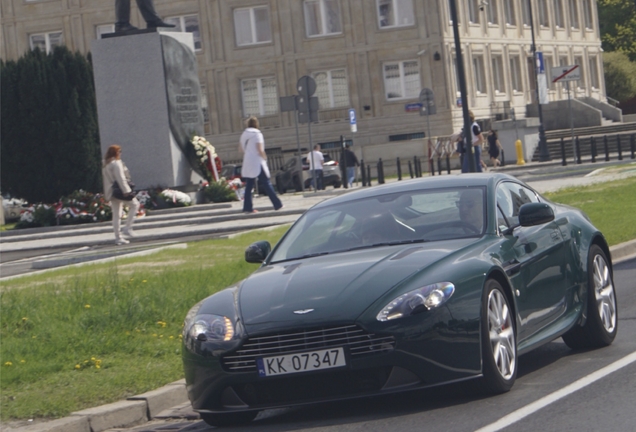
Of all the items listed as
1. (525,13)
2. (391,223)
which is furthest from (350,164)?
(391,223)

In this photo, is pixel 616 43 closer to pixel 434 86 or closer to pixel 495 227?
pixel 434 86

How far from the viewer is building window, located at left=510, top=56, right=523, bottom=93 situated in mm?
68106

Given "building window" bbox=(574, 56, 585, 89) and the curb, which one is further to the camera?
"building window" bbox=(574, 56, 585, 89)

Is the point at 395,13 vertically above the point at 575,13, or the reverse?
the point at 575,13

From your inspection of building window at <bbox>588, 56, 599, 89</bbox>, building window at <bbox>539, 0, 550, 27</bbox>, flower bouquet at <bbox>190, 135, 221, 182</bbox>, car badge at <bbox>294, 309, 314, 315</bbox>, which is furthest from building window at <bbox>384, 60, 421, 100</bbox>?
car badge at <bbox>294, 309, 314, 315</bbox>

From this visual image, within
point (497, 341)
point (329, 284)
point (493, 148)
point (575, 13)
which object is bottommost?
point (497, 341)

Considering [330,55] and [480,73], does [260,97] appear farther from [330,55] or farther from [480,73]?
[480,73]

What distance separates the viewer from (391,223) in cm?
838

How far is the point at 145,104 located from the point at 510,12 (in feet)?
144

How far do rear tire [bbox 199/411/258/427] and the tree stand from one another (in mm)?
25522

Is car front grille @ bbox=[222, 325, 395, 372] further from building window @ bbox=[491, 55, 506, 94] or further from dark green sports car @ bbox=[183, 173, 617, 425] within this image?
building window @ bbox=[491, 55, 506, 94]

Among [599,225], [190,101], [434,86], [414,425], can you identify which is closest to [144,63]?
[190,101]

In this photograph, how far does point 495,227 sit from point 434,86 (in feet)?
173

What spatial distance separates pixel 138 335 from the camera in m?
10.4
